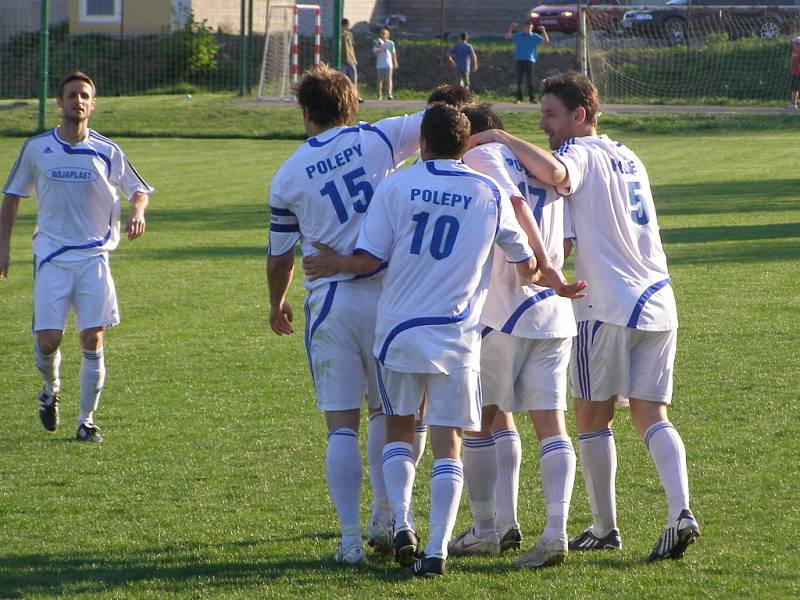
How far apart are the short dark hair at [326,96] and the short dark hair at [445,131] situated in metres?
0.47

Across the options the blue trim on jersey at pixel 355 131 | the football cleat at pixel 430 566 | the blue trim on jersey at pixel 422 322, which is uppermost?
the blue trim on jersey at pixel 355 131

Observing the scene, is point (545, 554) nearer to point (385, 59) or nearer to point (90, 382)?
point (90, 382)

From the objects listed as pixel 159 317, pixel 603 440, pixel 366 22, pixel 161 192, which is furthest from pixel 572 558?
pixel 366 22

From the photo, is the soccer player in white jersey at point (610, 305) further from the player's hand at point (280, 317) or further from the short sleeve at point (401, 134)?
the player's hand at point (280, 317)

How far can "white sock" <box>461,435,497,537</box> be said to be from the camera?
16.8ft

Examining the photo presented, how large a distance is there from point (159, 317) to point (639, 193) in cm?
658

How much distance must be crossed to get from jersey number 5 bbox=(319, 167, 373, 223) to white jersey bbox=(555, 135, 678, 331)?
2.61ft

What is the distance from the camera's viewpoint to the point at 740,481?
605 centimetres

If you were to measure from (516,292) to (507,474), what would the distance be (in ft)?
2.73

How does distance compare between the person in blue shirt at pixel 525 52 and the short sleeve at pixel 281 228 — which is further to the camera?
the person in blue shirt at pixel 525 52

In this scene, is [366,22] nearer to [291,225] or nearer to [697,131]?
[697,131]

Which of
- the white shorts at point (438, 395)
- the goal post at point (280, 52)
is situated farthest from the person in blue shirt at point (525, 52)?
the white shorts at point (438, 395)

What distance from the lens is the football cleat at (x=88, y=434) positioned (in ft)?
23.4

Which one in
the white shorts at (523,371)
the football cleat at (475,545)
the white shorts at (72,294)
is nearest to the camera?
the white shorts at (523,371)
